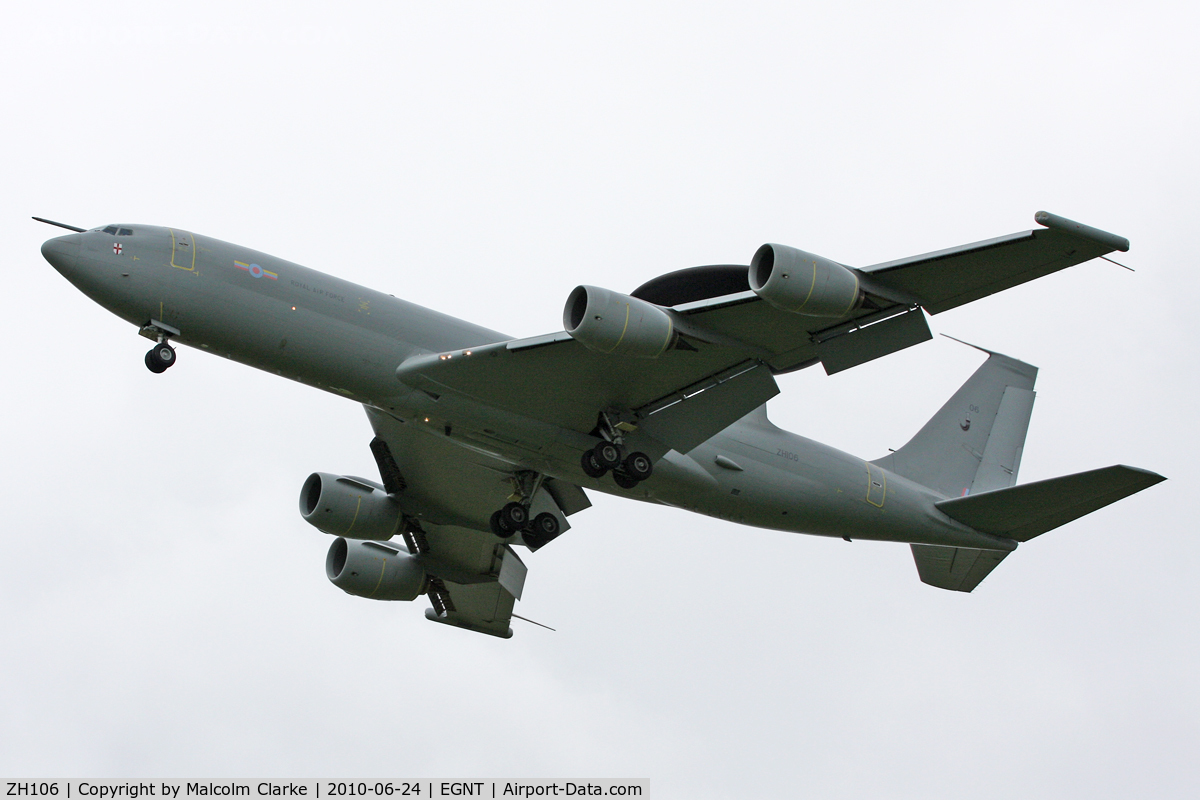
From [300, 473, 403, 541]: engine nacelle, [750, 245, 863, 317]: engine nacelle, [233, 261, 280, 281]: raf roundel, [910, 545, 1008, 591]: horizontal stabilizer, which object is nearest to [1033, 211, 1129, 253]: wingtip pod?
[750, 245, 863, 317]: engine nacelle


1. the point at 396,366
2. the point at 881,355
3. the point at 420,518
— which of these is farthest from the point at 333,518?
the point at 881,355

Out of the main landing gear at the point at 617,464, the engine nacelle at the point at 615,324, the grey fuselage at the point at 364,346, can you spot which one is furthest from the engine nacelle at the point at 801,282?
the grey fuselage at the point at 364,346

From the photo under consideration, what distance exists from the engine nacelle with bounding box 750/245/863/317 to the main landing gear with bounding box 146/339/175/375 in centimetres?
1114

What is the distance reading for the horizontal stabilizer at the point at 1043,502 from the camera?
83.9 feet

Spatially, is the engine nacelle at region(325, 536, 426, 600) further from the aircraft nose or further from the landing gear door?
the aircraft nose

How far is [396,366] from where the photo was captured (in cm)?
2453

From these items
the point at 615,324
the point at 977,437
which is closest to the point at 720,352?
the point at 615,324

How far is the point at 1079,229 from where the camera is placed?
68.4 ft

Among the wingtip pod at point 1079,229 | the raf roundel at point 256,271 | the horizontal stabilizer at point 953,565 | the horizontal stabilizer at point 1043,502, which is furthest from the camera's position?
the horizontal stabilizer at point 953,565

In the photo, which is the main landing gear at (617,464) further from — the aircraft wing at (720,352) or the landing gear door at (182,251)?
the landing gear door at (182,251)

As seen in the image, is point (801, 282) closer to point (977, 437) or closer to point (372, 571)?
point (977, 437)

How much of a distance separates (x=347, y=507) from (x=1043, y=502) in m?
16.5

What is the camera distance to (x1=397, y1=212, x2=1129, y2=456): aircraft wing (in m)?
21.7

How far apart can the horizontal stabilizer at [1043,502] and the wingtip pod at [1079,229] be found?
5.36m
